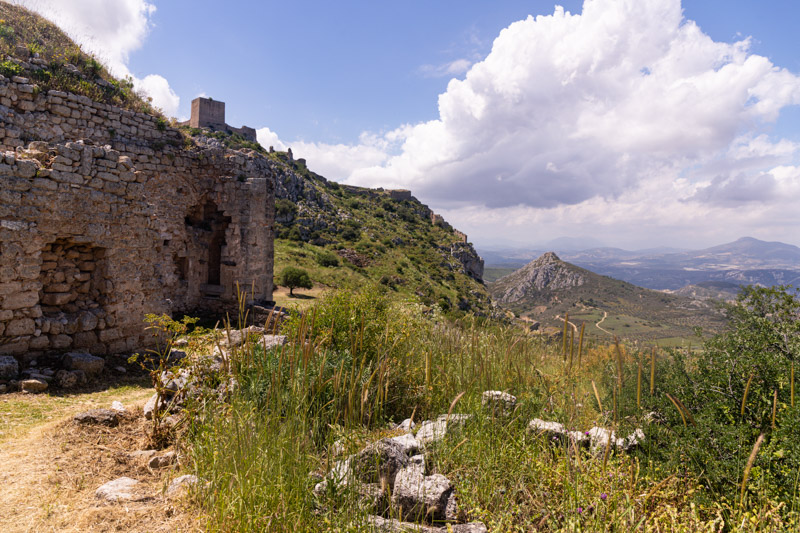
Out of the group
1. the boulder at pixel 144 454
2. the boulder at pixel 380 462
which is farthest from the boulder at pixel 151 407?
the boulder at pixel 380 462

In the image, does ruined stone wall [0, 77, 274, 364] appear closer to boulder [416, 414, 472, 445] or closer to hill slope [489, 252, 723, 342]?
boulder [416, 414, 472, 445]

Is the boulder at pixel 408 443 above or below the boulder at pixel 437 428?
below

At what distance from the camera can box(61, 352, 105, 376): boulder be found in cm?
689

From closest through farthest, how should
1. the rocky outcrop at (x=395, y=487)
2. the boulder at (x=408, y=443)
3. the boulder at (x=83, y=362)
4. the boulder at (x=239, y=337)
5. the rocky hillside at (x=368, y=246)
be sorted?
1. the rocky outcrop at (x=395, y=487)
2. the boulder at (x=408, y=443)
3. the boulder at (x=239, y=337)
4. the boulder at (x=83, y=362)
5. the rocky hillside at (x=368, y=246)

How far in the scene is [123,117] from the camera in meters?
12.8

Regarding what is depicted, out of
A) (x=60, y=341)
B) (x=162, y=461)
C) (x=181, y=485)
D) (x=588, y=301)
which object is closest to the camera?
(x=181, y=485)

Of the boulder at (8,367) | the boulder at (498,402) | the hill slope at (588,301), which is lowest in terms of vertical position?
the hill slope at (588,301)

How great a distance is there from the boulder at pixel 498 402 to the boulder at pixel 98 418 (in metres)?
4.55

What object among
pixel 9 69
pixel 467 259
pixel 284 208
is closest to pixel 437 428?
pixel 9 69

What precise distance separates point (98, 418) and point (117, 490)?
189 centimetres

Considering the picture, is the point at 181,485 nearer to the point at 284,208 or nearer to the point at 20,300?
the point at 20,300

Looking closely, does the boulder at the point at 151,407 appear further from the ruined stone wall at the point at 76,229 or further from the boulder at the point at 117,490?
the ruined stone wall at the point at 76,229

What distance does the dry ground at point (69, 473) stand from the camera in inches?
120

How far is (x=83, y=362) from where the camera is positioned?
695cm
